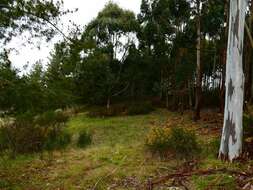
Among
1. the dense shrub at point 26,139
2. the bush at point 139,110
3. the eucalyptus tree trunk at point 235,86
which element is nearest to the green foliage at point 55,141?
the dense shrub at point 26,139

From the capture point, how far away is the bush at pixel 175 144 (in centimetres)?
718

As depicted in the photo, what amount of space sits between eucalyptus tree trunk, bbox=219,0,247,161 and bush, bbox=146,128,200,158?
662 millimetres

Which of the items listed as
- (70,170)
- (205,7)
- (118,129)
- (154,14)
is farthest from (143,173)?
(154,14)

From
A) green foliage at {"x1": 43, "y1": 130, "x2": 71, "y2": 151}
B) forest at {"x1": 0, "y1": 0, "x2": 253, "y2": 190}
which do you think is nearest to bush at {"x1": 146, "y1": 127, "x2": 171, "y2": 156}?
forest at {"x1": 0, "y1": 0, "x2": 253, "y2": 190}

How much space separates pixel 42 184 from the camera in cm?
637

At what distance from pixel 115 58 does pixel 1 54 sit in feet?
58.0

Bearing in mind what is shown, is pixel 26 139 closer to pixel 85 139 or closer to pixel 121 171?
pixel 85 139

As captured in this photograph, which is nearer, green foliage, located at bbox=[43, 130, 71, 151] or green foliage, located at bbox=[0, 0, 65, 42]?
green foliage, located at bbox=[0, 0, 65, 42]

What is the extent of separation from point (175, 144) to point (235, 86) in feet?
5.59

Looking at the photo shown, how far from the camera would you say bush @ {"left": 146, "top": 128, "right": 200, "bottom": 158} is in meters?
7.18

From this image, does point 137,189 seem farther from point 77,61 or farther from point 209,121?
point 209,121

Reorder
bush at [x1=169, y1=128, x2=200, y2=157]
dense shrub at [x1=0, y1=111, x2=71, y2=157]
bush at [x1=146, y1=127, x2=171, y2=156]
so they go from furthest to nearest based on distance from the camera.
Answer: dense shrub at [x1=0, y1=111, x2=71, y2=157] < bush at [x1=146, y1=127, x2=171, y2=156] < bush at [x1=169, y1=128, x2=200, y2=157]

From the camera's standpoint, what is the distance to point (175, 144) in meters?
7.20

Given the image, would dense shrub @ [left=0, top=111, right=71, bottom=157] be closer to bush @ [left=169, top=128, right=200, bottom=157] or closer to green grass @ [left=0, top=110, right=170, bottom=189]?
green grass @ [left=0, top=110, right=170, bottom=189]
